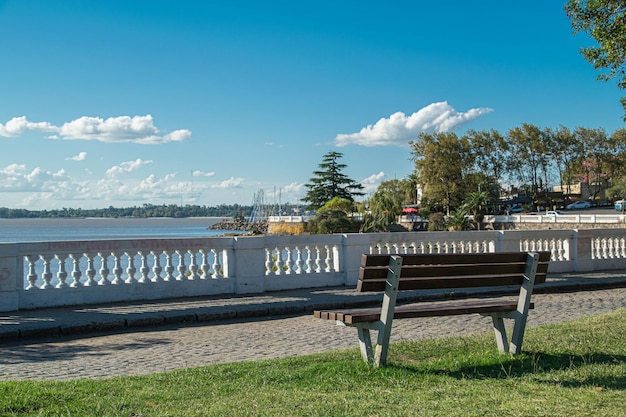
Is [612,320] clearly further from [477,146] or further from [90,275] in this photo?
[477,146]

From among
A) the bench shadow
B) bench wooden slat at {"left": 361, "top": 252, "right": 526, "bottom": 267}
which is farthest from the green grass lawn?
bench wooden slat at {"left": 361, "top": 252, "right": 526, "bottom": 267}

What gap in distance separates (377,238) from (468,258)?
9.54m

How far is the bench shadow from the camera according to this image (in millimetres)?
6000

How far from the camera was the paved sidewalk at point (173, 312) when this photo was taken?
34.1ft

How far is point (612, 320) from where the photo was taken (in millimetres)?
9562

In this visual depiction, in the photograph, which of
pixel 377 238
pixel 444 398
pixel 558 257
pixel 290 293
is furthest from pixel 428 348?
pixel 558 257

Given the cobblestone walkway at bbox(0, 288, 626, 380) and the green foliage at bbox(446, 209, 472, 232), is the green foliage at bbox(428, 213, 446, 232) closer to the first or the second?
the green foliage at bbox(446, 209, 472, 232)

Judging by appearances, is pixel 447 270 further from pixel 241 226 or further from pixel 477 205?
pixel 241 226

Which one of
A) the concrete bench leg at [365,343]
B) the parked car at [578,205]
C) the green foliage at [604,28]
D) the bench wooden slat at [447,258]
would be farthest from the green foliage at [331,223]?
the concrete bench leg at [365,343]

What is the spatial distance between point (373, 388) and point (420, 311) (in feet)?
4.52

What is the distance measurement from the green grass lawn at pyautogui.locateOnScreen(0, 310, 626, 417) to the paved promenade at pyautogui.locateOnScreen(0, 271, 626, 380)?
1214 mm

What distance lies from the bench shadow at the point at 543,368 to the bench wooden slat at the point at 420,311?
50 centimetres

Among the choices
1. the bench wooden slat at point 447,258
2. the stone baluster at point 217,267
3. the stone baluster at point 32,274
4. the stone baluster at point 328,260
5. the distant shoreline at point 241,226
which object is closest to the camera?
the bench wooden slat at point 447,258

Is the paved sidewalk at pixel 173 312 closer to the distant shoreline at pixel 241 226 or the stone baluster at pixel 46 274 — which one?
the stone baluster at pixel 46 274
